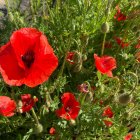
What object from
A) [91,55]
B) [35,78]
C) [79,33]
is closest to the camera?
[35,78]

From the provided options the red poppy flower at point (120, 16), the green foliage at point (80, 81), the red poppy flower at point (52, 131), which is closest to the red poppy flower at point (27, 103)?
the green foliage at point (80, 81)

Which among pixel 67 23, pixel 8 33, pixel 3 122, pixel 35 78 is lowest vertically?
pixel 3 122

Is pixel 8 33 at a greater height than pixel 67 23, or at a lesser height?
lesser

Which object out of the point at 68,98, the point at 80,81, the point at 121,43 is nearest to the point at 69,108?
the point at 68,98

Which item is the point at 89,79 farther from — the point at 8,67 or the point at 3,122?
the point at 8,67

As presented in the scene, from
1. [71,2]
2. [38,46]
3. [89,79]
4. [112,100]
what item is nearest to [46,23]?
[71,2]

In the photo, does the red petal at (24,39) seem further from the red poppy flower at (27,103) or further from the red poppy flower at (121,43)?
the red poppy flower at (121,43)

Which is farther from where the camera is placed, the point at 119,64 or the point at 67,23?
the point at 119,64
